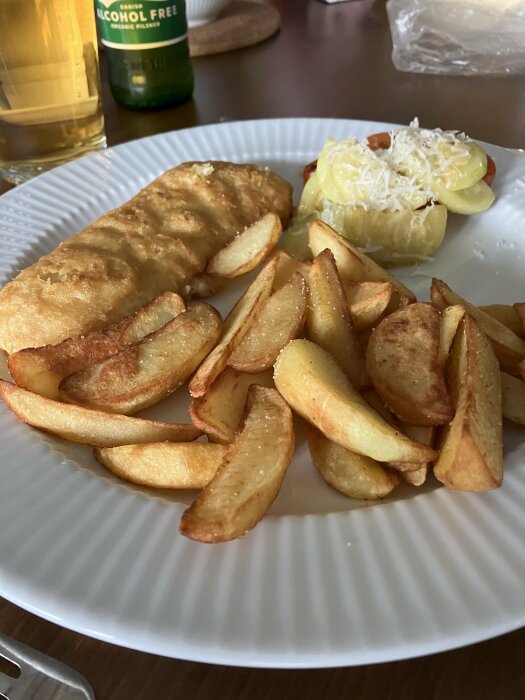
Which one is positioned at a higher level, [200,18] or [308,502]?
[200,18]

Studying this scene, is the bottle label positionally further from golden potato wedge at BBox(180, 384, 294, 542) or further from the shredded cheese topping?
golden potato wedge at BBox(180, 384, 294, 542)

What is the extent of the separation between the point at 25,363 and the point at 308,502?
0.60 meters

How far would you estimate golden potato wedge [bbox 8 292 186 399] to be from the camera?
1.24 m

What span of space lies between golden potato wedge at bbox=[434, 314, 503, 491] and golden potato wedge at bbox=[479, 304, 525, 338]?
0.21 metres

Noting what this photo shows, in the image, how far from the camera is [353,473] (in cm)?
109

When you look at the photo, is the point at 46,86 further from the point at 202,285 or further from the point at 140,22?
the point at 202,285

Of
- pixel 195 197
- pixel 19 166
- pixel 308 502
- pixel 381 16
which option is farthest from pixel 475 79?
pixel 308 502

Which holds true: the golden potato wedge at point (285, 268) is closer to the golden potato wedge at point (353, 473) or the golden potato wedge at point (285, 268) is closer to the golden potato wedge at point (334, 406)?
the golden potato wedge at point (334, 406)

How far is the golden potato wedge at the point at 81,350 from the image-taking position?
1.24 m

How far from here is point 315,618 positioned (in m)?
0.84

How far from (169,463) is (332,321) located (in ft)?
1.41

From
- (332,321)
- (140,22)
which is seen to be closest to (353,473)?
(332,321)

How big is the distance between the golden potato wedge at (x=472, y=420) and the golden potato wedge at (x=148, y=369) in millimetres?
492

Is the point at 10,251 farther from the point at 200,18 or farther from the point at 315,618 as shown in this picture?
the point at 200,18
